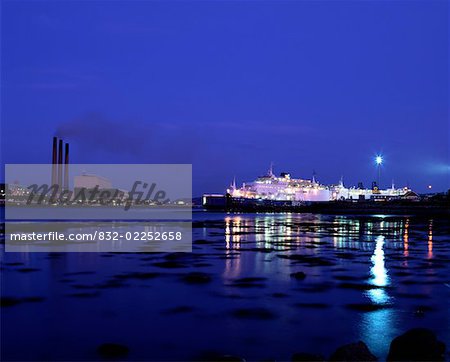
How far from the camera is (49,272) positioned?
20.2 m

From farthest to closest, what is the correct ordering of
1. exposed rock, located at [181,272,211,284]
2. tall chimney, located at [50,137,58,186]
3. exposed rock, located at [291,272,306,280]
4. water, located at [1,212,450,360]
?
tall chimney, located at [50,137,58,186], exposed rock, located at [291,272,306,280], exposed rock, located at [181,272,211,284], water, located at [1,212,450,360]

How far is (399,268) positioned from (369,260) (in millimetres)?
2643

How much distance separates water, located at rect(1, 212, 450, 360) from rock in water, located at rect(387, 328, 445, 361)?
87 centimetres

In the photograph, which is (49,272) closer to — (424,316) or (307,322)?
(307,322)

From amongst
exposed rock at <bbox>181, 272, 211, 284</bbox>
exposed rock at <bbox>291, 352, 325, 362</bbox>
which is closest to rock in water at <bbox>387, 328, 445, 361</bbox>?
exposed rock at <bbox>291, 352, 325, 362</bbox>

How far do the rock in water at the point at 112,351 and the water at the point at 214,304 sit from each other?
0.64ft

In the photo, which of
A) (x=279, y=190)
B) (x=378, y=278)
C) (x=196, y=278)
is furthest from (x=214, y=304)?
(x=279, y=190)

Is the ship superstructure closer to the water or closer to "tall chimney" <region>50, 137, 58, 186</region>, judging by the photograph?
"tall chimney" <region>50, 137, 58, 186</region>

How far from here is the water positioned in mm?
10844

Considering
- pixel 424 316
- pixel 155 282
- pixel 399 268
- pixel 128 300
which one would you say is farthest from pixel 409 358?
pixel 399 268

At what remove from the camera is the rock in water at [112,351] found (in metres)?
10.0

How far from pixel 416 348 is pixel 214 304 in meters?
6.78

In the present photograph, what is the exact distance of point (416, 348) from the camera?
29.5ft

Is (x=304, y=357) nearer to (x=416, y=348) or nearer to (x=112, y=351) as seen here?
(x=416, y=348)
